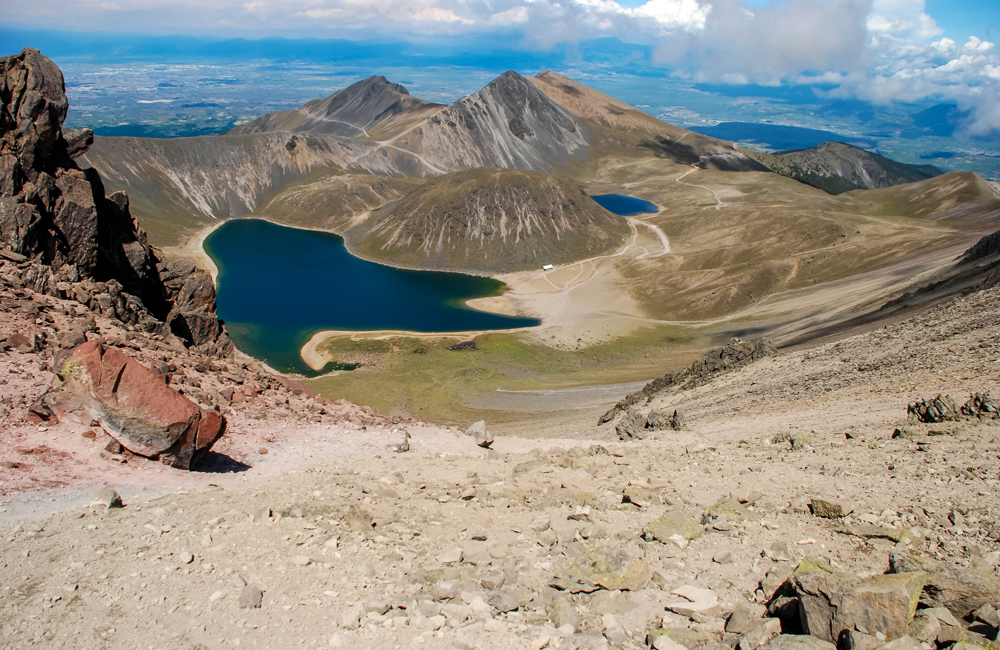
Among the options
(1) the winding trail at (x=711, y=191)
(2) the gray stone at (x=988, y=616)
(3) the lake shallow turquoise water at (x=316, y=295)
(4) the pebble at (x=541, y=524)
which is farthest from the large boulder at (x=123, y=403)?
(1) the winding trail at (x=711, y=191)

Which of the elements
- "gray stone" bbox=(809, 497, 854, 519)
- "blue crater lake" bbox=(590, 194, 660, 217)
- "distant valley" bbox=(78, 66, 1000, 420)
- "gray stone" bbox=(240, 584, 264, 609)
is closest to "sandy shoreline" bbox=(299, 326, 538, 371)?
"distant valley" bbox=(78, 66, 1000, 420)

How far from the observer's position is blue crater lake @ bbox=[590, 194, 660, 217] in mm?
153000

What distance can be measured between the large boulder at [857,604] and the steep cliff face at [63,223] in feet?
99.1

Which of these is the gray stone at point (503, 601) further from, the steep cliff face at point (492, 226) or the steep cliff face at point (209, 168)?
the steep cliff face at point (209, 168)

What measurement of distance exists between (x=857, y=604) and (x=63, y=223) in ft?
130

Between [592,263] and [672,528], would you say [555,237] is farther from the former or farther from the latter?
[672,528]

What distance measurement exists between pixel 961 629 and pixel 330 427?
2150 cm

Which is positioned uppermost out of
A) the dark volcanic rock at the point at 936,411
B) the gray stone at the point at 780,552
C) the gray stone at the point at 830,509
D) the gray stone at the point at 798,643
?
the dark volcanic rock at the point at 936,411

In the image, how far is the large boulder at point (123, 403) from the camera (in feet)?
51.5

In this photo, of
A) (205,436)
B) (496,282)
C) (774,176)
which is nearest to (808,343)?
(205,436)

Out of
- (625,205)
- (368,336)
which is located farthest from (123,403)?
(625,205)

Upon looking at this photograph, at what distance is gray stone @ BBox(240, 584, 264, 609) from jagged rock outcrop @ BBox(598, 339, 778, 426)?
97.8ft

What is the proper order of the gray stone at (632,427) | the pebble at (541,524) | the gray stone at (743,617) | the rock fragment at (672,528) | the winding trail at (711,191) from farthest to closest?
the winding trail at (711,191)
the gray stone at (632,427)
the pebble at (541,524)
the rock fragment at (672,528)
the gray stone at (743,617)

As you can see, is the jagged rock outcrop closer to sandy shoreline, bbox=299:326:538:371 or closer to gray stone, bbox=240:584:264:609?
gray stone, bbox=240:584:264:609
